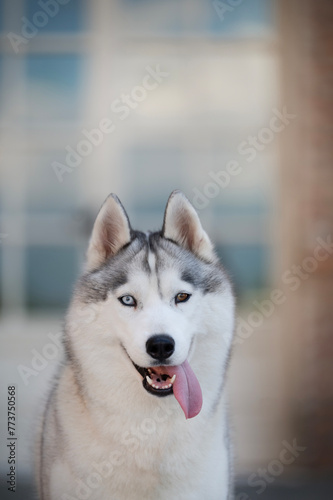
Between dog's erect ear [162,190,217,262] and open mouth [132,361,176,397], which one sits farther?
dog's erect ear [162,190,217,262]

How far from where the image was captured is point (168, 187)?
11.8ft

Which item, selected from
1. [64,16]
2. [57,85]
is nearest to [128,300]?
[57,85]

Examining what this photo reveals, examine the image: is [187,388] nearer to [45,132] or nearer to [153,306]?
[153,306]

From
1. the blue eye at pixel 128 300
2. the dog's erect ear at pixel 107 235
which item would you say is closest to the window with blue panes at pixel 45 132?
the dog's erect ear at pixel 107 235

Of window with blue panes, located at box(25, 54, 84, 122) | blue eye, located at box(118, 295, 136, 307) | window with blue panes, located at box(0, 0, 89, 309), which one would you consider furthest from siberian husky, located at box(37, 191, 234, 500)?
window with blue panes, located at box(25, 54, 84, 122)

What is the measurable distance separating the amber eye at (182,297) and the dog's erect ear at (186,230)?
15 cm

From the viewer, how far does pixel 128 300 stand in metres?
1.52

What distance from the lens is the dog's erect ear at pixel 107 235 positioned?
1582 mm

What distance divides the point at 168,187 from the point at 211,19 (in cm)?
97

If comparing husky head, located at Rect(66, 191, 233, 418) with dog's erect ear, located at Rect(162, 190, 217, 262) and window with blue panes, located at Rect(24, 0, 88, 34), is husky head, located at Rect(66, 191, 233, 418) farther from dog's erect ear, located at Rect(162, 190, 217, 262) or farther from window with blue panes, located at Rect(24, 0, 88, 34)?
window with blue panes, located at Rect(24, 0, 88, 34)

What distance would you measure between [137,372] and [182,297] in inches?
8.0

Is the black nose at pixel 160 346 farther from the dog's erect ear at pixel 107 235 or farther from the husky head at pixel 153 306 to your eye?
the dog's erect ear at pixel 107 235

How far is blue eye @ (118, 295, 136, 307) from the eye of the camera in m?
1.51

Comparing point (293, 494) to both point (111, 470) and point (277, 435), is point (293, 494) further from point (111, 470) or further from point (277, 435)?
point (111, 470)
